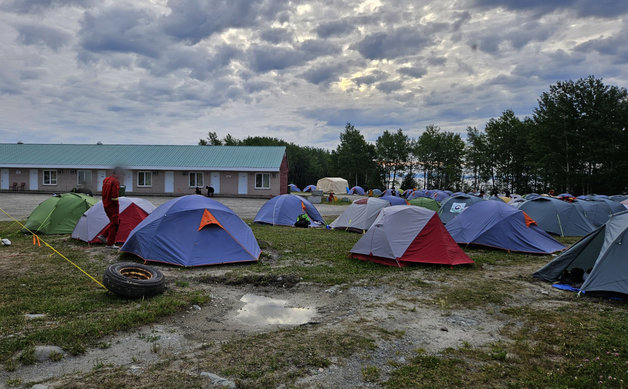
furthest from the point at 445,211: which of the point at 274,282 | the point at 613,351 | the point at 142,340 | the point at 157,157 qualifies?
the point at 157,157

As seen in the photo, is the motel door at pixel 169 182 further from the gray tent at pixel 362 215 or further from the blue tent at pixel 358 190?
the blue tent at pixel 358 190

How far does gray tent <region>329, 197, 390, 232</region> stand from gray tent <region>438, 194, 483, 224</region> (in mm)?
3214

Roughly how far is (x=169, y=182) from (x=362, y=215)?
88.4 feet

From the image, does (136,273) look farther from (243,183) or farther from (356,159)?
(356,159)

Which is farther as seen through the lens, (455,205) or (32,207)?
(32,207)

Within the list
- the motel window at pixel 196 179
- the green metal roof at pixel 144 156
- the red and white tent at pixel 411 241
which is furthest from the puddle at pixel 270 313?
the motel window at pixel 196 179

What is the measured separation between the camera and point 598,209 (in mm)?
18266

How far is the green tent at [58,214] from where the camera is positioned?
13.4 meters

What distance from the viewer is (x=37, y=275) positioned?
7.90 metres

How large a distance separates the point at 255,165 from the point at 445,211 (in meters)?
23.5

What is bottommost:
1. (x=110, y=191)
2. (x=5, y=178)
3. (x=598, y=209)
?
(x=598, y=209)

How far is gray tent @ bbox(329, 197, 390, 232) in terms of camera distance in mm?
16422

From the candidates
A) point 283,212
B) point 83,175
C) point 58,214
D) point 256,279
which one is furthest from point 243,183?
point 256,279

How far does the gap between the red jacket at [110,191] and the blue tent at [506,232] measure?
1087 cm
